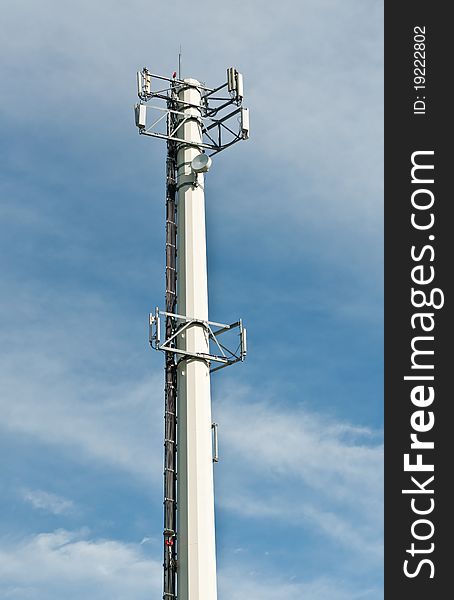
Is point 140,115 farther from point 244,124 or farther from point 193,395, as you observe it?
point 193,395

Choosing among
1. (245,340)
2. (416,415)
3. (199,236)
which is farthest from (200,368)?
(416,415)

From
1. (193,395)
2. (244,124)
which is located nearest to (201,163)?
(244,124)

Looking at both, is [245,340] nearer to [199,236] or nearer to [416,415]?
[199,236]

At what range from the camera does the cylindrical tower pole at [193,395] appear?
45.7m

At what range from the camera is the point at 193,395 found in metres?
48.7

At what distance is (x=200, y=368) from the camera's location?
4950cm

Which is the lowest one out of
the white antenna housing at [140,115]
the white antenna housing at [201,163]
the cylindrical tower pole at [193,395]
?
the cylindrical tower pole at [193,395]

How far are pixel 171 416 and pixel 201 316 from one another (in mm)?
4991

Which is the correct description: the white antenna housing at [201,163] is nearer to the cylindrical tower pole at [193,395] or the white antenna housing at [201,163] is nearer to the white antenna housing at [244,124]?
the cylindrical tower pole at [193,395]

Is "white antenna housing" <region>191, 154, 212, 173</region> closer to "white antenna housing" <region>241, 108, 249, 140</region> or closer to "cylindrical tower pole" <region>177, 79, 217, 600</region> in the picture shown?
"cylindrical tower pole" <region>177, 79, 217, 600</region>

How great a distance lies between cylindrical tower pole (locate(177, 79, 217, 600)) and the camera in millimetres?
45656

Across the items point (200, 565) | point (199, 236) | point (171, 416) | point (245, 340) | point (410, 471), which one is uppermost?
point (199, 236)

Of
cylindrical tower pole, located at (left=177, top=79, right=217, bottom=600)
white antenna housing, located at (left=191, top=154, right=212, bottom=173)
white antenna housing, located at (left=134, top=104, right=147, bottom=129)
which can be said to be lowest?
cylindrical tower pole, located at (left=177, top=79, right=217, bottom=600)

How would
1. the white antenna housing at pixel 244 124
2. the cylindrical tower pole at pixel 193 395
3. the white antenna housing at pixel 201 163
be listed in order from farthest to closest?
the white antenna housing at pixel 244 124, the white antenna housing at pixel 201 163, the cylindrical tower pole at pixel 193 395
